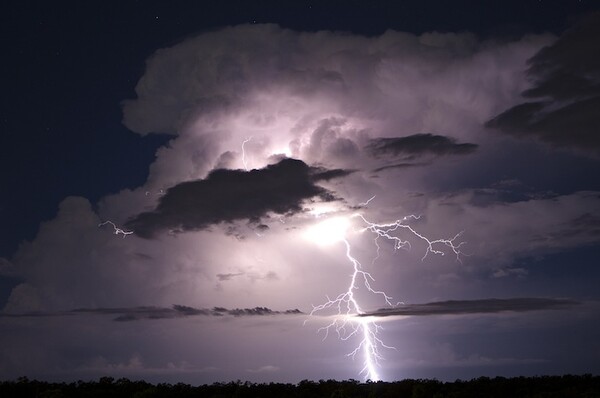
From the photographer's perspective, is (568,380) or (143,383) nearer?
(143,383)

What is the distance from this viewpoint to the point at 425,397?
3022cm

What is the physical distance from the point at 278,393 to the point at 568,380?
15.8 metres

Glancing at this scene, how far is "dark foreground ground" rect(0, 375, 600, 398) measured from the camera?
29.2 m

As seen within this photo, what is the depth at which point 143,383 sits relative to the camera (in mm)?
32656

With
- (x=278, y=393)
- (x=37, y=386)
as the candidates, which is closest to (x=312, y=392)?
(x=278, y=393)

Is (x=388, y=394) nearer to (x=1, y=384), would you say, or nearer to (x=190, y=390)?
(x=190, y=390)

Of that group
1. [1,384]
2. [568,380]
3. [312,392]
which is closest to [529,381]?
[568,380]

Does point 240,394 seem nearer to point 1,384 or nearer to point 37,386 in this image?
point 37,386

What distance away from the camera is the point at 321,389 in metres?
32.2

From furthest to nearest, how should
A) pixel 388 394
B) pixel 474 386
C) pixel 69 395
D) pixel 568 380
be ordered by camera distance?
1. pixel 568 380
2. pixel 474 386
3. pixel 388 394
4. pixel 69 395

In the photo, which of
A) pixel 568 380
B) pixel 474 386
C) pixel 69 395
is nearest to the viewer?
pixel 69 395

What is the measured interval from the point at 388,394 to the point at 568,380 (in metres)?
11.0

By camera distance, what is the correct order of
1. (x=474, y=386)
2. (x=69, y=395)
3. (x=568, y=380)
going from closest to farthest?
1. (x=69, y=395)
2. (x=474, y=386)
3. (x=568, y=380)

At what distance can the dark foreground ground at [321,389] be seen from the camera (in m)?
29.2
